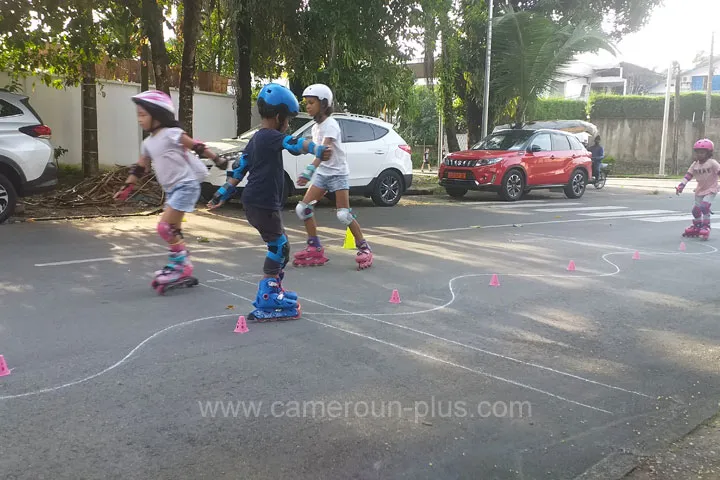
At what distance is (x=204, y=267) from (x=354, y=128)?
737cm

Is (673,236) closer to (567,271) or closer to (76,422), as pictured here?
(567,271)


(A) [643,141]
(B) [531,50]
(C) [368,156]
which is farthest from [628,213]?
(A) [643,141]

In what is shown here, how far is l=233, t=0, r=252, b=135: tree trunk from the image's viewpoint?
1597 centimetres

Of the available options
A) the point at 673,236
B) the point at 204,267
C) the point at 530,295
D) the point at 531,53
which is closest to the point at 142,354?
the point at 204,267

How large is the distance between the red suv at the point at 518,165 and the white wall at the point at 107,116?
24.7 ft

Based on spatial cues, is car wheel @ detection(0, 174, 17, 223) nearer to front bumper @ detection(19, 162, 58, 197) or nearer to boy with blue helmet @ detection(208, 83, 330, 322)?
front bumper @ detection(19, 162, 58, 197)

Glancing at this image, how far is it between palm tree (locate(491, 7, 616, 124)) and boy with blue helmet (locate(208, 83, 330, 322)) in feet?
56.5

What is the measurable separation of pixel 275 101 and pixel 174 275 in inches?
Answer: 81.2

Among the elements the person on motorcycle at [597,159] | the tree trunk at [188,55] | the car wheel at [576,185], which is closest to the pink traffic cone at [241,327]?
the tree trunk at [188,55]

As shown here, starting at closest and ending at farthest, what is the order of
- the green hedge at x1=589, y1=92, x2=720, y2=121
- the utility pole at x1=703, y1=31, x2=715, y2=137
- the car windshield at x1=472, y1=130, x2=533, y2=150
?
the car windshield at x1=472, y1=130, x2=533, y2=150
the utility pole at x1=703, y1=31, x2=715, y2=137
the green hedge at x1=589, y1=92, x2=720, y2=121

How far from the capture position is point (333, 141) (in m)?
7.11

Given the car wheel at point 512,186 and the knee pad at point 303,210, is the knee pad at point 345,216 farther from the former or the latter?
the car wheel at point 512,186

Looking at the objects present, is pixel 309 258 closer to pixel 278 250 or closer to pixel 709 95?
pixel 278 250

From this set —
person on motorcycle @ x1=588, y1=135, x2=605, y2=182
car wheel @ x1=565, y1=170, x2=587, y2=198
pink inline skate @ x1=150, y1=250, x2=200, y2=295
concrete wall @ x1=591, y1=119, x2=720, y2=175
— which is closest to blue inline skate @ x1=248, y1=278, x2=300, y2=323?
pink inline skate @ x1=150, y1=250, x2=200, y2=295
